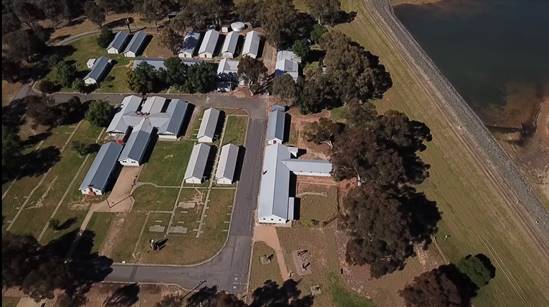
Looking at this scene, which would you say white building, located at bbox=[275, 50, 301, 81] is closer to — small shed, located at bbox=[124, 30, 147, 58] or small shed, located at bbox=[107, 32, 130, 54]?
small shed, located at bbox=[124, 30, 147, 58]

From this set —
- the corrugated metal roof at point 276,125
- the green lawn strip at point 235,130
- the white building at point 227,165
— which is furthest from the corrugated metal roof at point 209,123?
the corrugated metal roof at point 276,125

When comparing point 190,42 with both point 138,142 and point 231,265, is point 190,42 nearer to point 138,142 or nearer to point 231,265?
point 138,142

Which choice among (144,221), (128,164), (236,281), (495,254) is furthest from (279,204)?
(495,254)

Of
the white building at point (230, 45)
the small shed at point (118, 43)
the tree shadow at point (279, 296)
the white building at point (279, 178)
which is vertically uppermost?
the small shed at point (118, 43)

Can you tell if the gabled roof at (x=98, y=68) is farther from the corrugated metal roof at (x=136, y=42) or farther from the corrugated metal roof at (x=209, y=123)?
the corrugated metal roof at (x=209, y=123)

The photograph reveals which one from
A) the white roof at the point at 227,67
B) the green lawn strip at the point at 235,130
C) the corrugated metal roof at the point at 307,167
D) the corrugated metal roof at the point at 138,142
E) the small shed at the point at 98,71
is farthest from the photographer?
the white roof at the point at 227,67

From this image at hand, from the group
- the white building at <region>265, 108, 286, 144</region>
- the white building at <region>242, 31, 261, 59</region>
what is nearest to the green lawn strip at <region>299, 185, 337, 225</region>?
the white building at <region>265, 108, 286, 144</region>

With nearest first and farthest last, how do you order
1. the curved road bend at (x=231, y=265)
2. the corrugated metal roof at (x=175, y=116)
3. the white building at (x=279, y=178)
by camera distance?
1. the curved road bend at (x=231, y=265)
2. the white building at (x=279, y=178)
3. the corrugated metal roof at (x=175, y=116)
